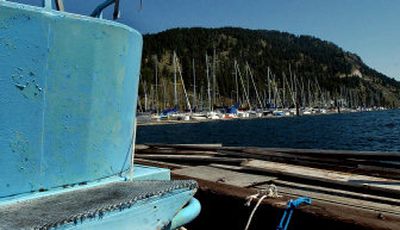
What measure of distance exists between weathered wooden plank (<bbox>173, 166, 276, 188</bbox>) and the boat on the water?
1.93 meters

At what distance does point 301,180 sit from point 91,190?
3291 millimetres

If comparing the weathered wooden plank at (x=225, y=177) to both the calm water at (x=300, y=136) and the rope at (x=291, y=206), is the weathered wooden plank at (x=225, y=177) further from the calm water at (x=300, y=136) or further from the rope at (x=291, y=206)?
the calm water at (x=300, y=136)

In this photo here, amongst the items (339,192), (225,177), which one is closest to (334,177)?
A: (339,192)

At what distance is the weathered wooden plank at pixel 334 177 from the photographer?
4.63 meters

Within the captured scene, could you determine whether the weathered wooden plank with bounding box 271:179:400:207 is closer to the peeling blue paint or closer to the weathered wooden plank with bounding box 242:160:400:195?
the weathered wooden plank with bounding box 242:160:400:195

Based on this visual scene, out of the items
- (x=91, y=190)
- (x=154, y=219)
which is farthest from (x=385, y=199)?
(x=91, y=190)

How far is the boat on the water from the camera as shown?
237 centimetres

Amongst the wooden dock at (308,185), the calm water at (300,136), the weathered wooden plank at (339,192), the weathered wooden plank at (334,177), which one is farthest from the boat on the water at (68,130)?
the calm water at (300,136)

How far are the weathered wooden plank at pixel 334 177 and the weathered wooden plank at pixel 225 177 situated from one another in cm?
45

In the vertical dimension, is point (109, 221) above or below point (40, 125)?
below

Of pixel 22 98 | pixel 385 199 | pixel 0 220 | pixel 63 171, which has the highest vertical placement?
pixel 22 98

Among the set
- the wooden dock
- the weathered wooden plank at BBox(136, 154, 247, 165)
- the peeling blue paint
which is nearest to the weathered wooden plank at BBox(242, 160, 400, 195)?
the wooden dock

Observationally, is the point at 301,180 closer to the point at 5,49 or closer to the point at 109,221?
the point at 109,221

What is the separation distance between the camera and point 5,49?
2.36m
